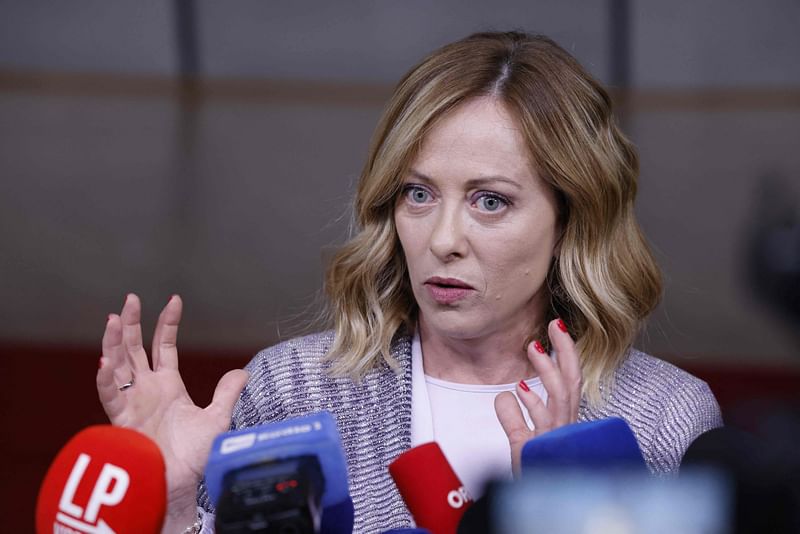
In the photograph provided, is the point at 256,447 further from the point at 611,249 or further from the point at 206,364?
the point at 206,364

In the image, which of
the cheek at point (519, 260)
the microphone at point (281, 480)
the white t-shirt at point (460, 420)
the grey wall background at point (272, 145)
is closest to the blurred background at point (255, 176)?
the grey wall background at point (272, 145)

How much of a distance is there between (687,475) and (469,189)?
0.52 metres

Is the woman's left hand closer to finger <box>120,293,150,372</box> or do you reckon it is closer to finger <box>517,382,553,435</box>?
finger <box>517,382,553,435</box>

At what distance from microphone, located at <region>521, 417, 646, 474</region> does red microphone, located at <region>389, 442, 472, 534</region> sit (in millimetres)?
107

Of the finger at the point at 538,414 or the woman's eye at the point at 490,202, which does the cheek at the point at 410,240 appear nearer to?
the woman's eye at the point at 490,202

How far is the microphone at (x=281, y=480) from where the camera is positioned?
850 millimetres

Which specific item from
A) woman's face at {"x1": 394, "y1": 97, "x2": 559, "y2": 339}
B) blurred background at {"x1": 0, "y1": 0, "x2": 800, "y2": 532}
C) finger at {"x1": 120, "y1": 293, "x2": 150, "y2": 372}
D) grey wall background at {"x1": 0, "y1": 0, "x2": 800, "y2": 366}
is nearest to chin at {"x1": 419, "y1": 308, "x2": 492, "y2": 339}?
woman's face at {"x1": 394, "y1": 97, "x2": 559, "y2": 339}

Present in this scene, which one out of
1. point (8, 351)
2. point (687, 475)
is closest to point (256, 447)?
point (687, 475)

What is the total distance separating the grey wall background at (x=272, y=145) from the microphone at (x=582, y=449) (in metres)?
1.54

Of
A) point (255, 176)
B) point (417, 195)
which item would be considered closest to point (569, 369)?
point (417, 195)

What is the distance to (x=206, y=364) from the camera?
2.62m

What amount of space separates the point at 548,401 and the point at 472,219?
339mm

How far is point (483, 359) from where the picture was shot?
1.52 m

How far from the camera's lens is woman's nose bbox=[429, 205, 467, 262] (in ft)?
4.43
